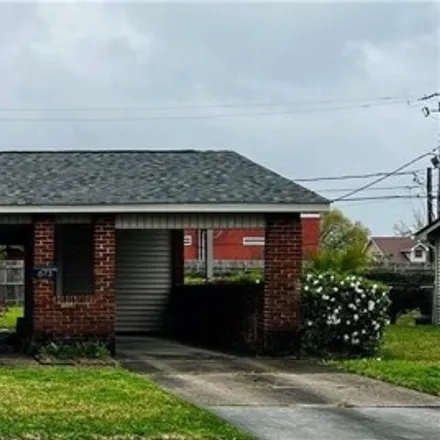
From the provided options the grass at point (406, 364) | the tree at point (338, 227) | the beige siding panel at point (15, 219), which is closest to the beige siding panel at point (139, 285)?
the grass at point (406, 364)

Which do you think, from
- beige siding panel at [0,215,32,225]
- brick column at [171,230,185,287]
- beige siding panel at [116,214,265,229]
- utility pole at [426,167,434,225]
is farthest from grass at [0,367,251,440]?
utility pole at [426,167,434,225]

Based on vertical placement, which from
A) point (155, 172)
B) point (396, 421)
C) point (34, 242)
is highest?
point (155, 172)

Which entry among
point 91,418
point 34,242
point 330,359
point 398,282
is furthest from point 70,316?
point 398,282

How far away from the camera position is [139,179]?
19.5 m

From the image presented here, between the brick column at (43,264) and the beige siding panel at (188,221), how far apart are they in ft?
3.69

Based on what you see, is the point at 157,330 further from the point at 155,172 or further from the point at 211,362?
the point at 211,362

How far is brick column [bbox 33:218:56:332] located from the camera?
57.7ft

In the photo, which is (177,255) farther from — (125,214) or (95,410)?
(95,410)

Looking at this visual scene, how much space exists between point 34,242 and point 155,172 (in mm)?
3067

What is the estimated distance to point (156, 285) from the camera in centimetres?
2547

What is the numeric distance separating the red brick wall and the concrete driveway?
820 mm

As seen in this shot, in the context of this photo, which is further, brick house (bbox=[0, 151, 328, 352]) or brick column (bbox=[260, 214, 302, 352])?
brick column (bbox=[260, 214, 302, 352])

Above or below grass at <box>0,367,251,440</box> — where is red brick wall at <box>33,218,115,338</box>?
above

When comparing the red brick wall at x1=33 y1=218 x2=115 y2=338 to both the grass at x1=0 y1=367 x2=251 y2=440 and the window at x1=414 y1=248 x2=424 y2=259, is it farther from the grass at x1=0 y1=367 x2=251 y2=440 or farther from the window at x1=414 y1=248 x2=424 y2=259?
the window at x1=414 y1=248 x2=424 y2=259
